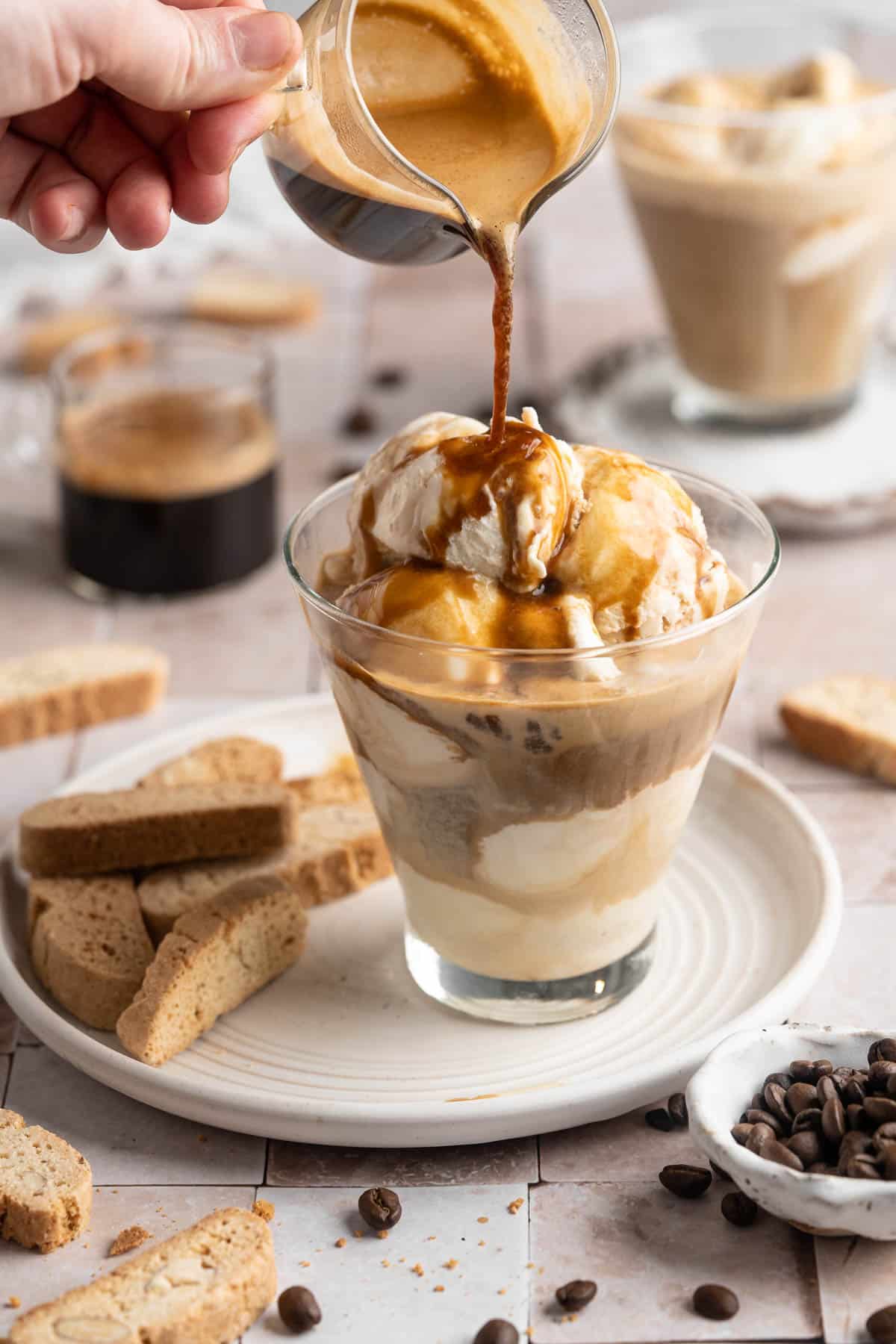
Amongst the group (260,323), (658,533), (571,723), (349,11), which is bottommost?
(260,323)

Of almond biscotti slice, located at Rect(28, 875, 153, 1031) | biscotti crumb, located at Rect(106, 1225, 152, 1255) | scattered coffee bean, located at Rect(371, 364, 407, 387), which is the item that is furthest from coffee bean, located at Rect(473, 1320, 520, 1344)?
scattered coffee bean, located at Rect(371, 364, 407, 387)

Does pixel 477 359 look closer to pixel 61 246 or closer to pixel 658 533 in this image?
pixel 61 246

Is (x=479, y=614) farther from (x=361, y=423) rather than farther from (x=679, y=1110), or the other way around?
(x=361, y=423)

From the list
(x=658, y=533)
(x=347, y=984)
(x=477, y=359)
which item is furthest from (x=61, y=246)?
(x=477, y=359)

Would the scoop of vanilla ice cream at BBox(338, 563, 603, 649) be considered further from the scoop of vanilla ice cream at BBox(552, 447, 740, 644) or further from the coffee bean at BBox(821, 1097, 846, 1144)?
the coffee bean at BBox(821, 1097, 846, 1144)

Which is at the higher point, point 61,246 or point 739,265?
point 61,246

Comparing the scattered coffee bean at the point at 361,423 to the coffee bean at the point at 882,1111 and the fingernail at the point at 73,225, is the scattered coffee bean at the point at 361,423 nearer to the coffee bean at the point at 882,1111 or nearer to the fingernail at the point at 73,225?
the fingernail at the point at 73,225
